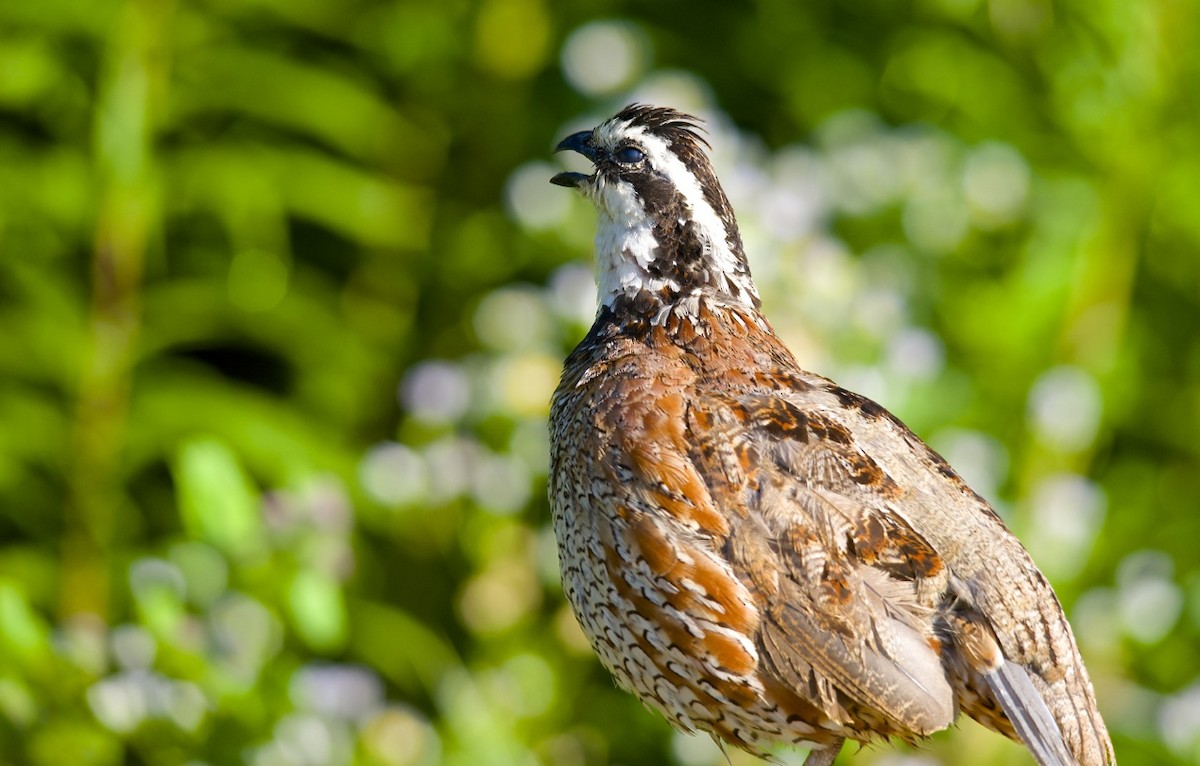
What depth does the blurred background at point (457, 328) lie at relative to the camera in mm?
4016

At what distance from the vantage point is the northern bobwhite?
9.25 feet

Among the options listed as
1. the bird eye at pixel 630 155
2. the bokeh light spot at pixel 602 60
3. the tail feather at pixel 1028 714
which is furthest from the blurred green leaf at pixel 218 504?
the tail feather at pixel 1028 714

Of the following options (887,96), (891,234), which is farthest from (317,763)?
(887,96)


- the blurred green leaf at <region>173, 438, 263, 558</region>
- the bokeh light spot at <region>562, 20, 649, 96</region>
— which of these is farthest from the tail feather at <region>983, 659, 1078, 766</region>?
the bokeh light spot at <region>562, 20, 649, 96</region>

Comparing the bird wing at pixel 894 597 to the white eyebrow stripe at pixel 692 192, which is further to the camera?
the white eyebrow stripe at pixel 692 192

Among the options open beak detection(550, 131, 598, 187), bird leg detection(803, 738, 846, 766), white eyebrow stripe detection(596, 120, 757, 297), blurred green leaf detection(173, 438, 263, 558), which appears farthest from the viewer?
blurred green leaf detection(173, 438, 263, 558)

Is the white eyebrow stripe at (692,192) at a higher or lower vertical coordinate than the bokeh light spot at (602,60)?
lower

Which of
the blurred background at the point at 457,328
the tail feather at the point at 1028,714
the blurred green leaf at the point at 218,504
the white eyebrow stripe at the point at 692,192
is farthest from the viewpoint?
the blurred background at the point at 457,328

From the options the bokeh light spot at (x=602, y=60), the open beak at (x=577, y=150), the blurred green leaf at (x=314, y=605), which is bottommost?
the blurred green leaf at (x=314, y=605)

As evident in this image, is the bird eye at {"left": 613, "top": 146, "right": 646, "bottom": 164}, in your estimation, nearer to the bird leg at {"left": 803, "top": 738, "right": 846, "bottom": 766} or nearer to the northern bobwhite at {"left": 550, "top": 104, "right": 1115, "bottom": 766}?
the northern bobwhite at {"left": 550, "top": 104, "right": 1115, "bottom": 766}

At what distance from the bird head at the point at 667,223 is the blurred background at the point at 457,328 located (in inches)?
29.7

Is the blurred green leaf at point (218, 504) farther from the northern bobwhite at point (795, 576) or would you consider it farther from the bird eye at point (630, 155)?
the bird eye at point (630, 155)

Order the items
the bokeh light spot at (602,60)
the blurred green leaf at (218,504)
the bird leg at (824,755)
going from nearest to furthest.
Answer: the bird leg at (824,755) < the blurred green leaf at (218,504) < the bokeh light spot at (602,60)

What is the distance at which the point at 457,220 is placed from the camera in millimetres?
5316
